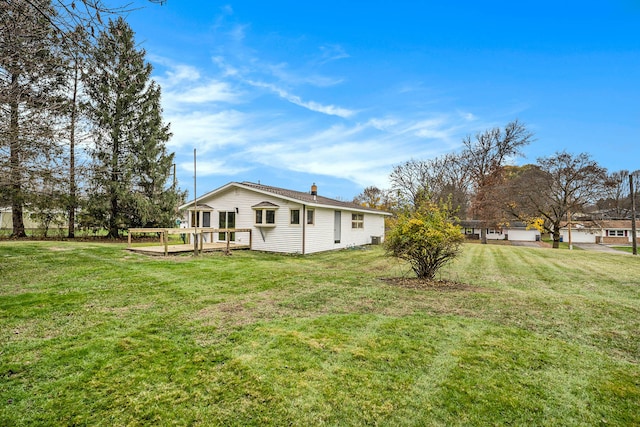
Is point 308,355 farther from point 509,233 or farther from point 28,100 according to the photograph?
point 509,233

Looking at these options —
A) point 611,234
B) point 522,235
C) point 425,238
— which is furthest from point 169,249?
point 611,234

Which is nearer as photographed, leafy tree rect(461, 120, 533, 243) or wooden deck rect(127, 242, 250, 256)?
wooden deck rect(127, 242, 250, 256)

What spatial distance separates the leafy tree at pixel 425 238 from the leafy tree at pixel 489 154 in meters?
24.9

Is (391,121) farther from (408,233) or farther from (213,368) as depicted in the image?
(213,368)

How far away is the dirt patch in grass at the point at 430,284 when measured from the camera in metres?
6.71

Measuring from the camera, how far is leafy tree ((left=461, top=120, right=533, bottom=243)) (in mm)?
30609

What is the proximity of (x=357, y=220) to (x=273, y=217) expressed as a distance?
6.76m

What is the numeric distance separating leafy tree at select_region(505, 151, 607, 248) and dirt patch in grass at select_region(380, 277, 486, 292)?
23895 millimetres

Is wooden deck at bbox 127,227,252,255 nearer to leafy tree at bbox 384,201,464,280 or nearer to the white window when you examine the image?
the white window

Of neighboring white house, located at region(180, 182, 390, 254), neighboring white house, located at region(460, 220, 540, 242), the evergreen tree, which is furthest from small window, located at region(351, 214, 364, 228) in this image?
neighboring white house, located at region(460, 220, 540, 242)

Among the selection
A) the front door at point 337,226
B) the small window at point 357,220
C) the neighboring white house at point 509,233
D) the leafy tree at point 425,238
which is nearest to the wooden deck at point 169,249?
the front door at point 337,226

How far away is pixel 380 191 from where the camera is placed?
38.6m

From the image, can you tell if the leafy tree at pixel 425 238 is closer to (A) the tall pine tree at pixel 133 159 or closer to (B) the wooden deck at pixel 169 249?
(B) the wooden deck at pixel 169 249

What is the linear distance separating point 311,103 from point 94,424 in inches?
694
